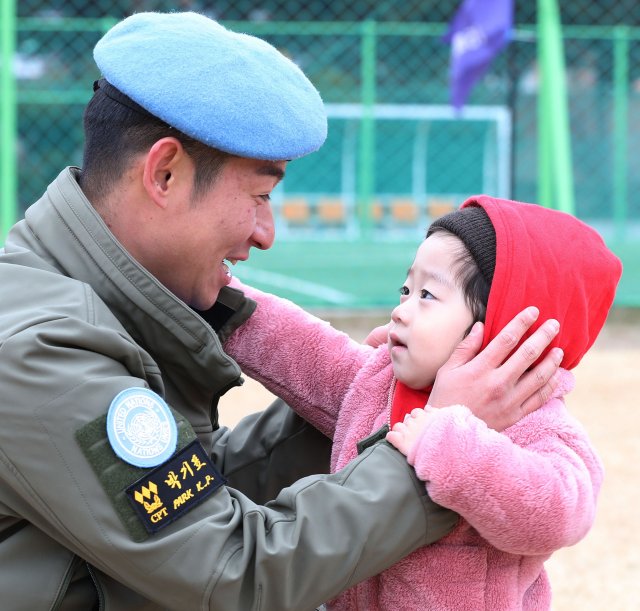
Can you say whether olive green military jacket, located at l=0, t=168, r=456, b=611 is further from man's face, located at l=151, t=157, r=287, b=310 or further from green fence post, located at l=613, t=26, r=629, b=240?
green fence post, located at l=613, t=26, r=629, b=240

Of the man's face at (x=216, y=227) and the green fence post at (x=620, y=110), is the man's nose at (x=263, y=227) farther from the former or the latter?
the green fence post at (x=620, y=110)

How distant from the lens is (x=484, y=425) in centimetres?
160

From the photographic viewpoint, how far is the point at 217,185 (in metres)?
1.71

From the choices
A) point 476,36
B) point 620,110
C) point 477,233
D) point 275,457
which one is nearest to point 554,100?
point 476,36

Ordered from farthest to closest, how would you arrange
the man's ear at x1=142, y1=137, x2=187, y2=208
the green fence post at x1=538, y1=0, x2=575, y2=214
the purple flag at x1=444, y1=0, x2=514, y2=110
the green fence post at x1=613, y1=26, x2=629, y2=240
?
the green fence post at x1=613, y1=26, x2=629, y2=240 → the purple flag at x1=444, y1=0, x2=514, y2=110 → the green fence post at x1=538, y1=0, x2=575, y2=214 → the man's ear at x1=142, y1=137, x2=187, y2=208

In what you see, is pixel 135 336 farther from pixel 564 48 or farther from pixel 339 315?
pixel 564 48

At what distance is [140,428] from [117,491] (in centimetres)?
8

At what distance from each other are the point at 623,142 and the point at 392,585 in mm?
11258

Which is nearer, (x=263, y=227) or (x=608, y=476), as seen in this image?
(x=263, y=227)

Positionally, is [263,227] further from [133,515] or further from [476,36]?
[476,36]

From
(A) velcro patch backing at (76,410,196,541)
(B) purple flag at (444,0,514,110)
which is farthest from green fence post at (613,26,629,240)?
(A) velcro patch backing at (76,410,196,541)

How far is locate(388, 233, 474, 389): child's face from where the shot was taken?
69.7 inches

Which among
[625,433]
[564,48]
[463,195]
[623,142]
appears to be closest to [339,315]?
[625,433]

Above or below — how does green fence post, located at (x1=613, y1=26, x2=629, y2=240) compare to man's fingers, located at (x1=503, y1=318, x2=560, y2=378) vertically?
below
